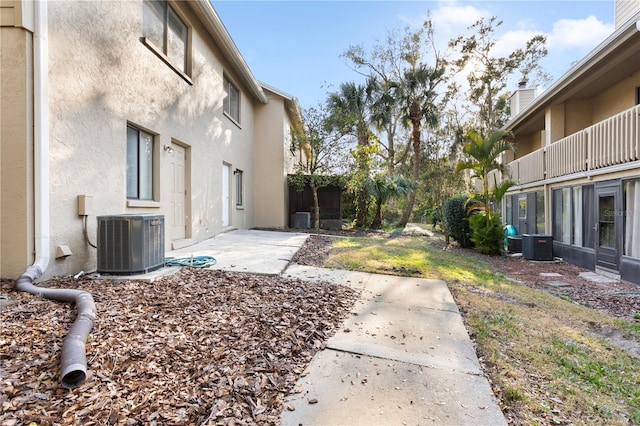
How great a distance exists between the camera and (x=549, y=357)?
3176 millimetres

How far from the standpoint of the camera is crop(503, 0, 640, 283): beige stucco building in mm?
7461

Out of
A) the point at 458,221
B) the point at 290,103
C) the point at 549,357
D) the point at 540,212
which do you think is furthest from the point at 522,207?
the point at 549,357

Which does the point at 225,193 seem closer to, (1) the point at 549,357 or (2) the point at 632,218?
(1) the point at 549,357

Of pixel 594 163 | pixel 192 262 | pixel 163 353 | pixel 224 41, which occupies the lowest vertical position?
pixel 163 353

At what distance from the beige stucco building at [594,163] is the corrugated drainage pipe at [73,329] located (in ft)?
31.4

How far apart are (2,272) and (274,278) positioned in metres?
3.21

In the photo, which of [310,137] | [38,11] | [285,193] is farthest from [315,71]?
[38,11]

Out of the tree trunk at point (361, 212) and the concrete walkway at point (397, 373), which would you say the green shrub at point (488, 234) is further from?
the concrete walkway at point (397, 373)

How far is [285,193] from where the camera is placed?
1484 centimetres

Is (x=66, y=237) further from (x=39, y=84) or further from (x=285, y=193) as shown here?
(x=285, y=193)

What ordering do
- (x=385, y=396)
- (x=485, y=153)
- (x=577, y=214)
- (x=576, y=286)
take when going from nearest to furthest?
(x=385, y=396)
(x=576, y=286)
(x=577, y=214)
(x=485, y=153)

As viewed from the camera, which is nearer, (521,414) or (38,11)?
(521,414)

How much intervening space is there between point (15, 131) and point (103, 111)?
140cm

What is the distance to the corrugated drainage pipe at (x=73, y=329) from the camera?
6.55 feet
